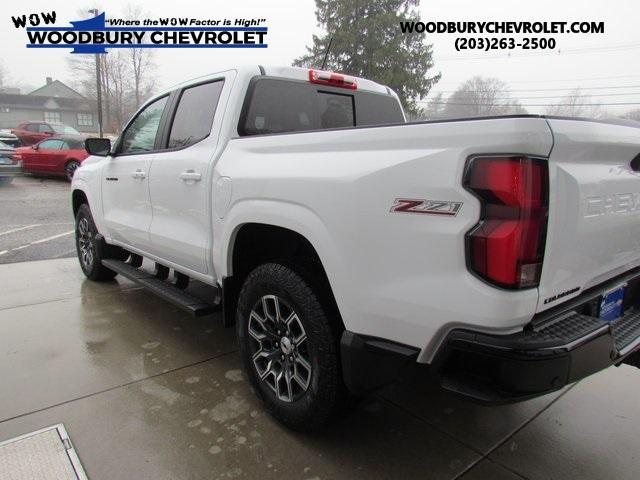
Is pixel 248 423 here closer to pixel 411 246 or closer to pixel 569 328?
pixel 411 246

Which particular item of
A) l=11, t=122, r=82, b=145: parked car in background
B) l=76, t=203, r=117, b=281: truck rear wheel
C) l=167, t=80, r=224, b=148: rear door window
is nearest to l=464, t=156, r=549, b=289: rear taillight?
l=167, t=80, r=224, b=148: rear door window

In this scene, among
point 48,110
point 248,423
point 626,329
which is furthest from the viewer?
point 48,110

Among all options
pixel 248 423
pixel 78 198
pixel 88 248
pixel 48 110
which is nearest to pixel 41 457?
→ pixel 248 423

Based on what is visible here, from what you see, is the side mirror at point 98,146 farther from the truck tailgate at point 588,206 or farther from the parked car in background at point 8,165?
the parked car in background at point 8,165

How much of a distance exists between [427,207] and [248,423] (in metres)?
1.68

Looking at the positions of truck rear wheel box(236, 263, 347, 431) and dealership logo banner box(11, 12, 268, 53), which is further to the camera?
dealership logo banner box(11, 12, 268, 53)

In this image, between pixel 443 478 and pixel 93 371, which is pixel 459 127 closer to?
pixel 443 478

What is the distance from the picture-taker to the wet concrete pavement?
2.26 meters

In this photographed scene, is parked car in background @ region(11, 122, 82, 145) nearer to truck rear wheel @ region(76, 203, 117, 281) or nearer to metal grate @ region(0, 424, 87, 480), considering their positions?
truck rear wheel @ region(76, 203, 117, 281)

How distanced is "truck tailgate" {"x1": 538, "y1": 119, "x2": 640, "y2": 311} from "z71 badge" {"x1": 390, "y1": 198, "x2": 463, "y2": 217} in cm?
33

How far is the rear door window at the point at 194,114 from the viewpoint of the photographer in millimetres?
3104

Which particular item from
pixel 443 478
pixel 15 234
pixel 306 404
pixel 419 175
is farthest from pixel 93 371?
pixel 15 234

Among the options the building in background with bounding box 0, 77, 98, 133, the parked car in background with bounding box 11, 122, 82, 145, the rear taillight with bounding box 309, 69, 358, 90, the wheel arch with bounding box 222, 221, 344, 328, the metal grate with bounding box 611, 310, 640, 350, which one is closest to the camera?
the metal grate with bounding box 611, 310, 640, 350

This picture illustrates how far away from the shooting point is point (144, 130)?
4.02 m
